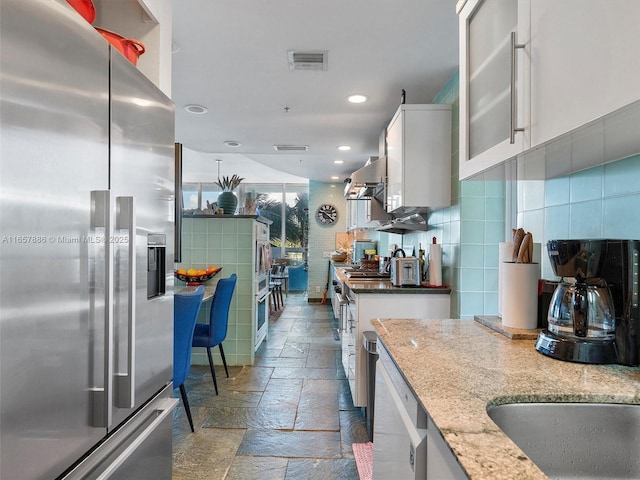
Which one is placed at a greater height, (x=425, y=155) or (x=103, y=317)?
(x=425, y=155)

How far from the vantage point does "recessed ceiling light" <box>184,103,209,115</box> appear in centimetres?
347

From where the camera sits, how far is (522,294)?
4.58 ft

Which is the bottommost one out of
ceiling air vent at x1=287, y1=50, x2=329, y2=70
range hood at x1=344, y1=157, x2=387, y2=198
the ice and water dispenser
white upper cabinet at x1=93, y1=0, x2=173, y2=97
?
the ice and water dispenser

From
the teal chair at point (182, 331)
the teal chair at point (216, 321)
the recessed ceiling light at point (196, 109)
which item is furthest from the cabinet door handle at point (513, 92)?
the recessed ceiling light at point (196, 109)

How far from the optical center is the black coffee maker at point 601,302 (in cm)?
105

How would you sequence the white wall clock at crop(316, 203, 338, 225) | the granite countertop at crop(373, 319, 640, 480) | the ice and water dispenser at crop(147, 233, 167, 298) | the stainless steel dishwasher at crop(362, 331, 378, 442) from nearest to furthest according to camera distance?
1. the granite countertop at crop(373, 319, 640, 480)
2. the ice and water dispenser at crop(147, 233, 167, 298)
3. the stainless steel dishwasher at crop(362, 331, 378, 442)
4. the white wall clock at crop(316, 203, 338, 225)

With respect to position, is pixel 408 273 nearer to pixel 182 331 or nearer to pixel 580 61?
pixel 182 331

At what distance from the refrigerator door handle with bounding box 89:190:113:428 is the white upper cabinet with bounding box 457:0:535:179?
1.11 meters

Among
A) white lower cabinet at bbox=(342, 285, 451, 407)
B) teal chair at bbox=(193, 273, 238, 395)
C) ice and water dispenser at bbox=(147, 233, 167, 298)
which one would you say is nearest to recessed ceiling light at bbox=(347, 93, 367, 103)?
white lower cabinet at bbox=(342, 285, 451, 407)

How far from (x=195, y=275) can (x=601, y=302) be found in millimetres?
3157

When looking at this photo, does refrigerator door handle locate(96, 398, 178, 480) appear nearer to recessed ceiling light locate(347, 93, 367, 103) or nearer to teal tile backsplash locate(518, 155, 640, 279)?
teal tile backsplash locate(518, 155, 640, 279)

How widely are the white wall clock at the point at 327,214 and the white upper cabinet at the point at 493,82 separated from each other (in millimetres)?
6508

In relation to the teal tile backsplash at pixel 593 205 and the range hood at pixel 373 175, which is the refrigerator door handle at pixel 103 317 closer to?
the teal tile backsplash at pixel 593 205

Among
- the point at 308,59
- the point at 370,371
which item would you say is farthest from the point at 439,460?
the point at 308,59
